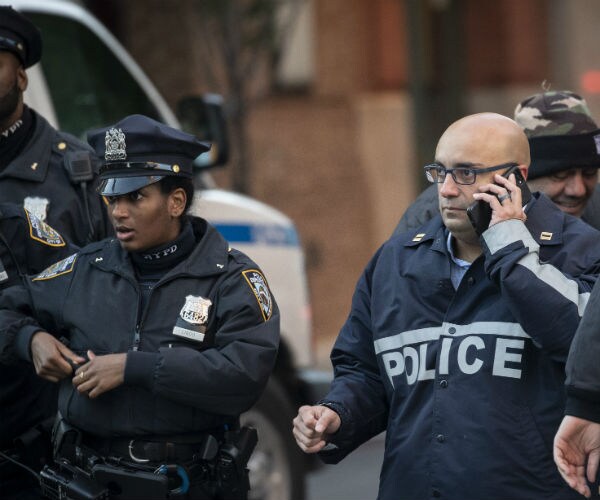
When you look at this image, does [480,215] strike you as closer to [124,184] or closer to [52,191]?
[124,184]

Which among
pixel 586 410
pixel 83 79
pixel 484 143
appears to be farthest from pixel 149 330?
pixel 83 79

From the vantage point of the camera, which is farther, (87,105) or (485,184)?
(87,105)

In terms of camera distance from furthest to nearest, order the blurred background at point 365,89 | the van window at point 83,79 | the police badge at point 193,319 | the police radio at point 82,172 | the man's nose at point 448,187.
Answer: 1. the blurred background at point 365,89
2. the van window at point 83,79
3. the police radio at point 82,172
4. the police badge at point 193,319
5. the man's nose at point 448,187

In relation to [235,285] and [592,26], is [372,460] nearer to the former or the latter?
[235,285]

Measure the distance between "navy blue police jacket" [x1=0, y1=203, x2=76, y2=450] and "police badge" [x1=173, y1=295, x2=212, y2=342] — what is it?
653 millimetres

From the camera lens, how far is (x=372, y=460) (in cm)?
911

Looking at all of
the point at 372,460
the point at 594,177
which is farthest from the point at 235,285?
the point at 372,460

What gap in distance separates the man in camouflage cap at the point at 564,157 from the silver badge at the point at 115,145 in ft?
4.34

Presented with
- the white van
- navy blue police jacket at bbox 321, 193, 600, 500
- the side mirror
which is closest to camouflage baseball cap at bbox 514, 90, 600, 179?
navy blue police jacket at bbox 321, 193, 600, 500

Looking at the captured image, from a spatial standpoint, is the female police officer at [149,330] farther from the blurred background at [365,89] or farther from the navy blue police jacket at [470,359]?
the blurred background at [365,89]

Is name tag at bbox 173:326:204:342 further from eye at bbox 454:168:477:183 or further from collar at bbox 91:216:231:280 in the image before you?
eye at bbox 454:168:477:183

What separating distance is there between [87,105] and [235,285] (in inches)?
98.5

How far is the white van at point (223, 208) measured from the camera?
6348 mm

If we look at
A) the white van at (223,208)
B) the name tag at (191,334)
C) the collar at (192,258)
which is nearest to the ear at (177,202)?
the collar at (192,258)
